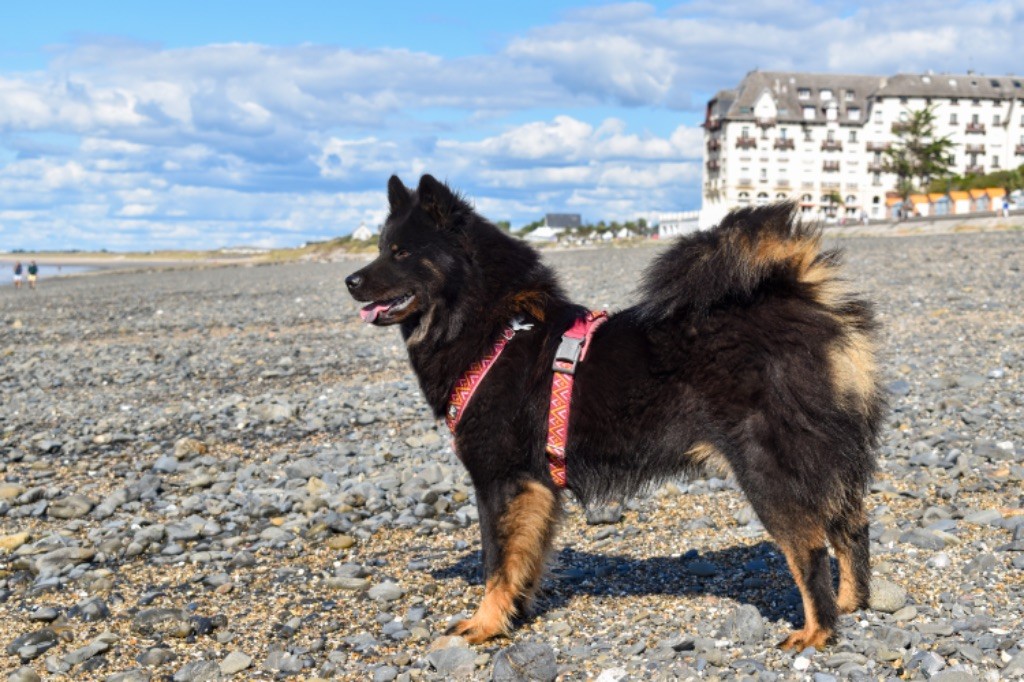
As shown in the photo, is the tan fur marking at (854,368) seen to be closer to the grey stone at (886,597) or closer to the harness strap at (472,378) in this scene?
the grey stone at (886,597)

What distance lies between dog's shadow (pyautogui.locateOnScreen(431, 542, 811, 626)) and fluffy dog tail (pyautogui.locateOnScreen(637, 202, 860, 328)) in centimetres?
Result: 157

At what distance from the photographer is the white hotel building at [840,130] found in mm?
101875

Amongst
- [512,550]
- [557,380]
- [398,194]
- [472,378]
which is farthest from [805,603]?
[398,194]

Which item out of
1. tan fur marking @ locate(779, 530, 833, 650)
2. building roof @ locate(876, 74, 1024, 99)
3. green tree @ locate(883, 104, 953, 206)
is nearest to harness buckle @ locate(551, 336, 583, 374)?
tan fur marking @ locate(779, 530, 833, 650)

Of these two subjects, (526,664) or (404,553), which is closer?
(526,664)

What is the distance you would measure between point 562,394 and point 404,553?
1.97 metres

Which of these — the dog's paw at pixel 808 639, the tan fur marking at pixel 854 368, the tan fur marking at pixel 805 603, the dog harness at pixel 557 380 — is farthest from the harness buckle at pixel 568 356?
the dog's paw at pixel 808 639

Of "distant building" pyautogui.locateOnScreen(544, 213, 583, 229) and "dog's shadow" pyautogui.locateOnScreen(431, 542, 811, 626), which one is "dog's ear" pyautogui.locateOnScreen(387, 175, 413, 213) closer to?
"dog's shadow" pyautogui.locateOnScreen(431, 542, 811, 626)

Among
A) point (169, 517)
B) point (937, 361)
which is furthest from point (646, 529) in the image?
point (937, 361)

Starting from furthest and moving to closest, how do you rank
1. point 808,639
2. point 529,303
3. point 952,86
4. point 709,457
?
point 952,86, point 529,303, point 709,457, point 808,639

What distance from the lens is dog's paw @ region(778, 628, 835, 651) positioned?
4121 millimetres

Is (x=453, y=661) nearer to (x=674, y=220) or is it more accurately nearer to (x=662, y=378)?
(x=662, y=378)

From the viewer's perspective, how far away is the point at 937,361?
10.1 meters

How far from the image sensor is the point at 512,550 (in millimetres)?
4598
